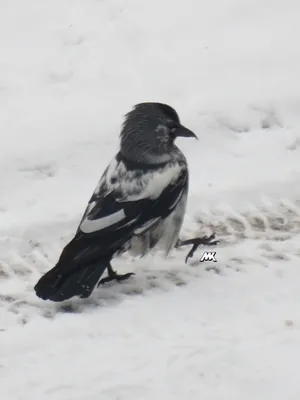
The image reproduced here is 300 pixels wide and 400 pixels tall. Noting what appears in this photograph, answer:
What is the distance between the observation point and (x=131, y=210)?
484cm

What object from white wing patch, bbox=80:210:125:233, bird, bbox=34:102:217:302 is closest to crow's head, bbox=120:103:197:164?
bird, bbox=34:102:217:302

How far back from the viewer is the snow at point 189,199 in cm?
414

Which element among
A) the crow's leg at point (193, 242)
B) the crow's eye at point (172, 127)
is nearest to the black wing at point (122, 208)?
the crow's eye at point (172, 127)

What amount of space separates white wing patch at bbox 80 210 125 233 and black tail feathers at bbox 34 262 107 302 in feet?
0.64

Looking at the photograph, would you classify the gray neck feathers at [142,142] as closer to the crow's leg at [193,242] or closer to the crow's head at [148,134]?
the crow's head at [148,134]

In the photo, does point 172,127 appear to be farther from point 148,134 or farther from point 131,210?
point 131,210

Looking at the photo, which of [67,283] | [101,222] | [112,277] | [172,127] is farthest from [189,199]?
[67,283]

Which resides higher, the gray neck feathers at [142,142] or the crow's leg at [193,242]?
the gray neck feathers at [142,142]

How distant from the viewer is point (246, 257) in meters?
5.31

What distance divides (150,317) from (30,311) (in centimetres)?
62

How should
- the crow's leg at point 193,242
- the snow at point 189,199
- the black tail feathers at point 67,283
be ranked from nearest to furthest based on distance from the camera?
the snow at point 189,199 → the black tail feathers at point 67,283 → the crow's leg at point 193,242

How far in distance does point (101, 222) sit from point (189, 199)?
126 centimetres

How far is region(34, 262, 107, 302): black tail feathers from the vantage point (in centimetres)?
459

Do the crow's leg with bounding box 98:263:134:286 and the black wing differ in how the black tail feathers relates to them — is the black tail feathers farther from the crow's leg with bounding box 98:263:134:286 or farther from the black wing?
the crow's leg with bounding box 98:263:134:286
